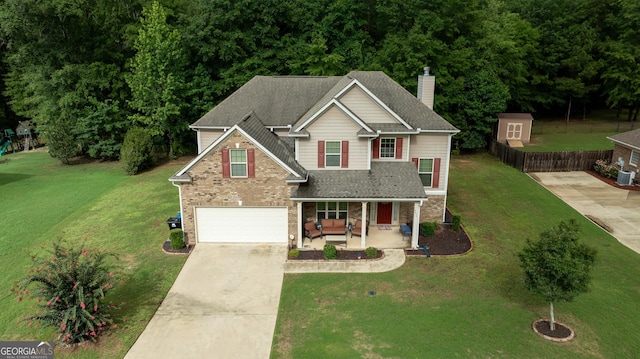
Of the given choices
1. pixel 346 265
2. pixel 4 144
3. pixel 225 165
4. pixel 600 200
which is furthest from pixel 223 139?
pixel 4 144

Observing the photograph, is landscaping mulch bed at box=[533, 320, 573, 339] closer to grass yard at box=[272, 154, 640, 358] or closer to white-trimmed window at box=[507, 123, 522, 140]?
grass yard at box=[272, 154, 640, 358]

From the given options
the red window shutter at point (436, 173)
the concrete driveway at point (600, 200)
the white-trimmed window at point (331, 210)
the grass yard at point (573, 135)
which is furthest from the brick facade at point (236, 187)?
the grass yard at point (573, 135)

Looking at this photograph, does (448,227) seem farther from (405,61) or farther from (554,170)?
(405,61)

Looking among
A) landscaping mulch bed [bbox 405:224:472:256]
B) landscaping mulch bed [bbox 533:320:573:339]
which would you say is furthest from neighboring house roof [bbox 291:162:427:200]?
landscaping mulch bed [bbox 533:320:573:339]

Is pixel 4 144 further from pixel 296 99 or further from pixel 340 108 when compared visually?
pixel 340 108

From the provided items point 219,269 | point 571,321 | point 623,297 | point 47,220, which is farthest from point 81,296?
point 623,297

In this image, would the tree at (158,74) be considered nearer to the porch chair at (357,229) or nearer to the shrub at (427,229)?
the porch chair at (357,229)
